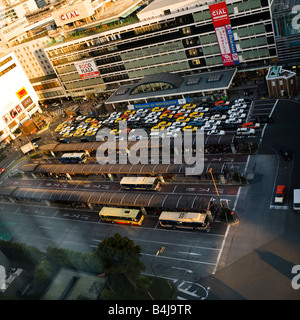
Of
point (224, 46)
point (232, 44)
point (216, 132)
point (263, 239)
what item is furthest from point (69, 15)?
point (263, 239)

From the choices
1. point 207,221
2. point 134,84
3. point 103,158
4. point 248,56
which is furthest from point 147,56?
point 207,221

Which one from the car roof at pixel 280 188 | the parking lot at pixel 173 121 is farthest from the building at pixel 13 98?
the car roof at pixel 280 188

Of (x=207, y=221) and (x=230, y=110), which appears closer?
(x=207, y=221)

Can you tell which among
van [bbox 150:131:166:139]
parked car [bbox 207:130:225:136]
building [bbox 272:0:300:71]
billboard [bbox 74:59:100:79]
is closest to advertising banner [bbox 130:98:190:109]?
van [bbox 150:131:166:139]

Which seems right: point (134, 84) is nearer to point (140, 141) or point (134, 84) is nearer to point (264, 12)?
point (140, 141)

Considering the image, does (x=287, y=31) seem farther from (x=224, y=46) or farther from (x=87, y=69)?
(x=87, y=69)

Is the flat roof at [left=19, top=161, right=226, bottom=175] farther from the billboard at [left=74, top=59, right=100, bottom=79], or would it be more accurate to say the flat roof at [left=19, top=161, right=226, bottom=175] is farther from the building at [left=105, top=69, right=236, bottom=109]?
the billboard at [left=74, top=59, right=100, bottom=79]
